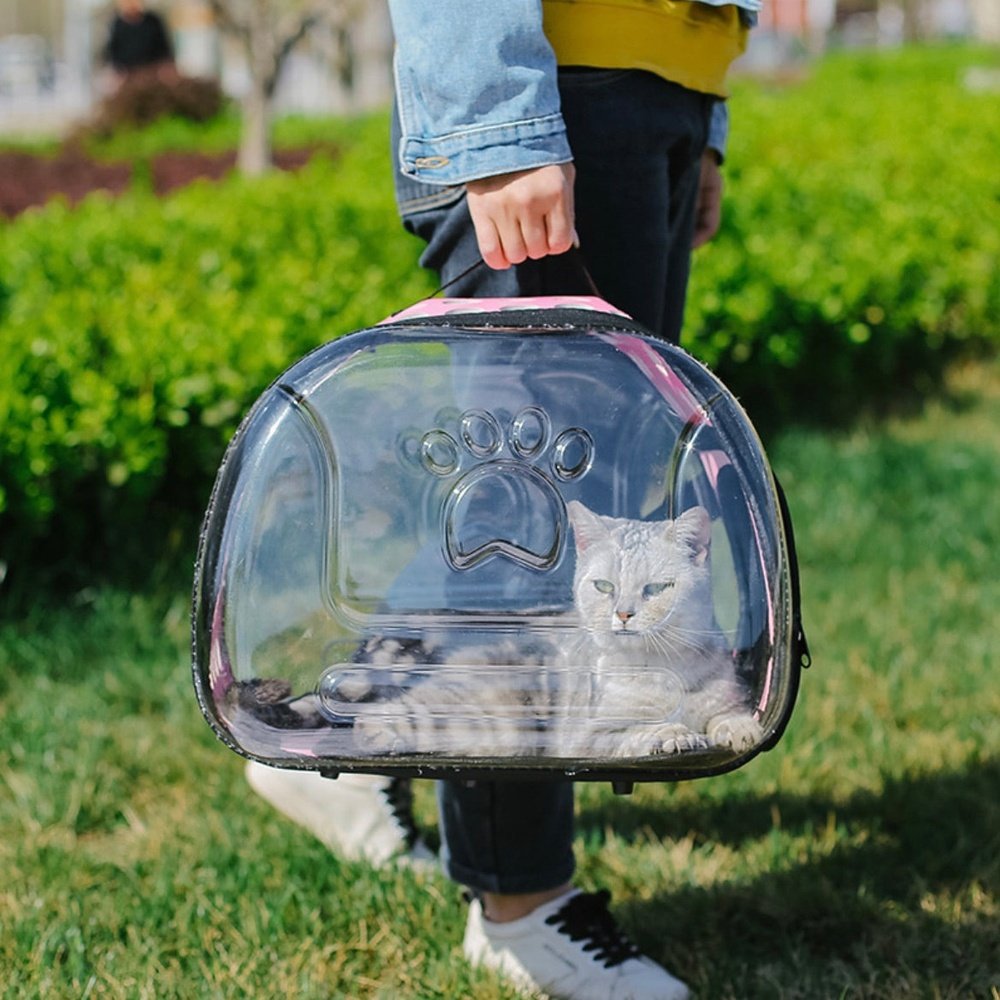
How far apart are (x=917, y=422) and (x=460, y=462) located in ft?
11.1

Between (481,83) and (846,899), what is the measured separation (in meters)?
1.26

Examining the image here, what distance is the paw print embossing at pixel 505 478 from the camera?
1464mm

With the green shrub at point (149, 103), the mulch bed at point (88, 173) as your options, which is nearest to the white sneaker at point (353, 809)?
the mulch bed at point (88, 173)

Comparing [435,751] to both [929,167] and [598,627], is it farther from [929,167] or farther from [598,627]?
[929,167]

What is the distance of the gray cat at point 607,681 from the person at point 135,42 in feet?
45.0

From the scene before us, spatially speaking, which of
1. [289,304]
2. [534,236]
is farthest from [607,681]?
[289,304]

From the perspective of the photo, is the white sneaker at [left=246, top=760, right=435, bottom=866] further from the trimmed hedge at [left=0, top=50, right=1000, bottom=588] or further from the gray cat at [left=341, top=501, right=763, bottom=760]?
the trimmed hedge at [left=0, top=50, right=1000, bottom=588]

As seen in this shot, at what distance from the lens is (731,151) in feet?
21.5

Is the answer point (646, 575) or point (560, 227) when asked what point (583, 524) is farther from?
point (560, 227)

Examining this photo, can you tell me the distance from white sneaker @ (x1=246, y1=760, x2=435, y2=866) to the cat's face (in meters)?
0.86

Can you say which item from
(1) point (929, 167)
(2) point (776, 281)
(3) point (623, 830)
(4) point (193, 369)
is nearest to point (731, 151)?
(1) point (929, 167)

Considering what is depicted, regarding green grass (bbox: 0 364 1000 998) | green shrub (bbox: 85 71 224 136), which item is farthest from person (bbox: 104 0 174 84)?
green grass (bbox: 0 364 1000 998)

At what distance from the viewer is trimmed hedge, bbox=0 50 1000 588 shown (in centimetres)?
321

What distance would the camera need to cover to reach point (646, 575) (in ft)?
4.65
